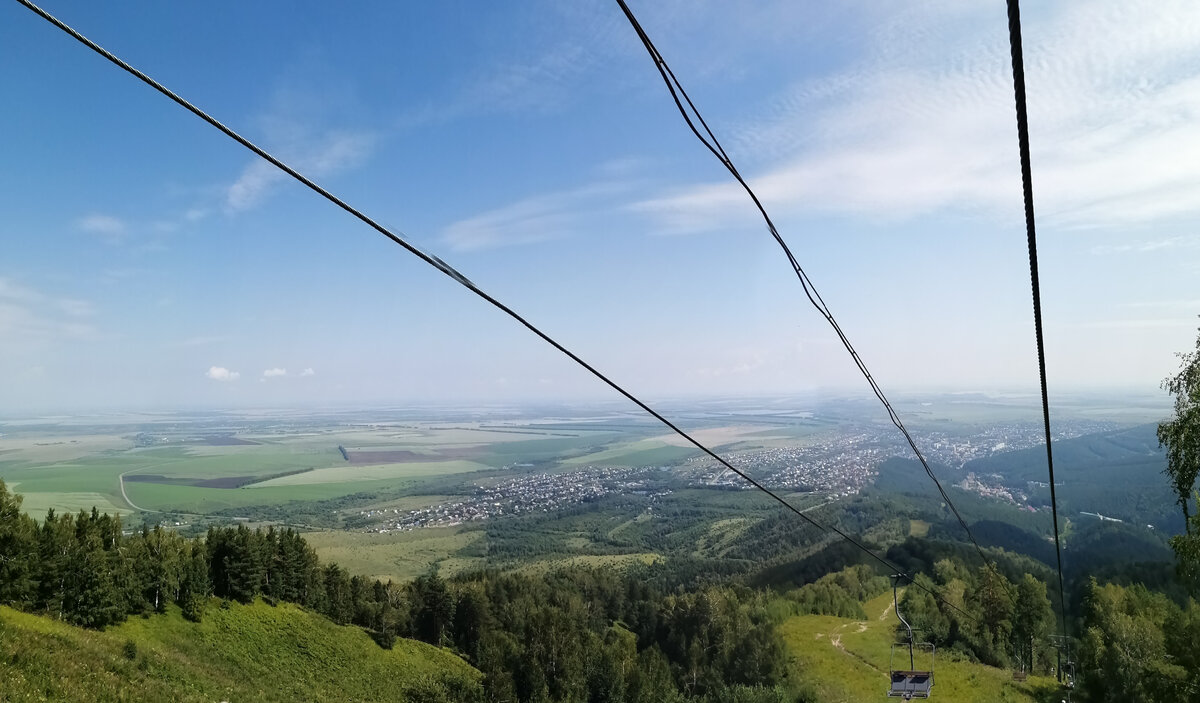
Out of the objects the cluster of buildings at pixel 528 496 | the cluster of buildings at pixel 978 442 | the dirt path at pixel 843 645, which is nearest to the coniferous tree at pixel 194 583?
the dirt path at pixel 843 645


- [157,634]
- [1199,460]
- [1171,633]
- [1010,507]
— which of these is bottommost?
[1010,507]

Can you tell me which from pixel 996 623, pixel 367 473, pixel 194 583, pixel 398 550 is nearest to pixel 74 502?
pixel 398 550

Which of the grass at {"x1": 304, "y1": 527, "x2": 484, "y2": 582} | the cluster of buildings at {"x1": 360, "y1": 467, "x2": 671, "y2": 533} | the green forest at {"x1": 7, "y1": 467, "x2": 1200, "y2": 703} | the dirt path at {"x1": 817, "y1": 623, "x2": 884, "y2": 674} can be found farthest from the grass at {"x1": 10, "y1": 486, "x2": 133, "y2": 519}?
the dirt path at {"x1": 817, "y1": 623, "x2": 884, "y2": 674}

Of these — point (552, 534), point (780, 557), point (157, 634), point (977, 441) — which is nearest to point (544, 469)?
point (552, 534)

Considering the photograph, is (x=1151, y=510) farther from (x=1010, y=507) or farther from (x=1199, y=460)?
(x=1199, y=460)

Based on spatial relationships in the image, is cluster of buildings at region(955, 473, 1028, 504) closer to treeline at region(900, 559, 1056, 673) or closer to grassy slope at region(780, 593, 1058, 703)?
grassy slope at region(780, 593, 1058, 703)
